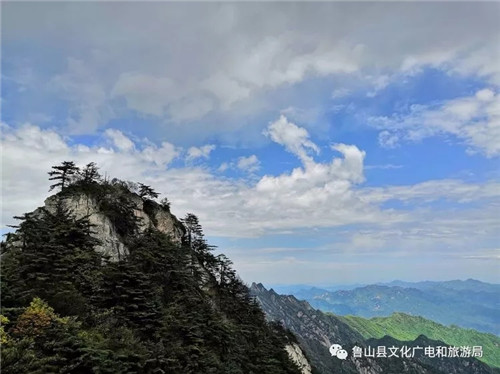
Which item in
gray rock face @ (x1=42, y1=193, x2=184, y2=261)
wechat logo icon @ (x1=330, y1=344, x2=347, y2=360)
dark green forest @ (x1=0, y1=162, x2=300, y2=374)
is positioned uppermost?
gray rock face @ (x1=42, y1=193, x2=184, y2=261)

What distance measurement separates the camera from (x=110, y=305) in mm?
28047

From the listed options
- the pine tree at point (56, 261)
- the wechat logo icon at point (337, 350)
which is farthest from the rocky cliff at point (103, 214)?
the wechat logo icon at point (337, 350)

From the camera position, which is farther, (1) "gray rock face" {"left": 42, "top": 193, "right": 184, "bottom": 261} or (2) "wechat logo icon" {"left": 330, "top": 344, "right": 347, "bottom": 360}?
(2) "wechat logo icon" {"left": 330, "top": 344, "right": 347, "bottom": 360}

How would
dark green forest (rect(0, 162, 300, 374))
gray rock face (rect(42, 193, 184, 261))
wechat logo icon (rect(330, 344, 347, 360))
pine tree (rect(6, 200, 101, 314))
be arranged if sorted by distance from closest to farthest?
dark green forest (rect(0, 162, 300, 374)), pine tree (rect(6, 200, 101, 314)), gray rock face (rect(42, 193, 184, 261)), wechat logo icon (rect(330, 344, 347, 360))

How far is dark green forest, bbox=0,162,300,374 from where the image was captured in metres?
17.3

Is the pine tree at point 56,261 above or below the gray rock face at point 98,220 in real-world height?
below

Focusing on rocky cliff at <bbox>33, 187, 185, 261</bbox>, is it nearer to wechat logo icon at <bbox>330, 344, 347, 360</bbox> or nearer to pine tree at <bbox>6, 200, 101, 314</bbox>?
pine tree at <bbox>6, 200, 101, 314</bbox>

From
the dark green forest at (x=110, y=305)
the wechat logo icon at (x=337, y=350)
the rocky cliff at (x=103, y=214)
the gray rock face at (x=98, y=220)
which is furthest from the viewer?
the wechat logo icon at (x=337, y=350)

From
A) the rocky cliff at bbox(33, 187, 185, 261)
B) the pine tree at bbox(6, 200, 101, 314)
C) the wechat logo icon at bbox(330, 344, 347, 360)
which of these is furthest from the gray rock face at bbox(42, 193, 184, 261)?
the wechat logo icon at bbox(330, 344, 347, 360)

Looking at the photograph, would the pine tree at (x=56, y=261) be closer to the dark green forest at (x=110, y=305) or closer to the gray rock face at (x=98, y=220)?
the dark green forest at (x=110, y=305)

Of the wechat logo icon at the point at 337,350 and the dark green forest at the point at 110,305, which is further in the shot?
the wechat logo icon at the point at 337,350

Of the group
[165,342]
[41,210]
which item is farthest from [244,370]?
[41,210]

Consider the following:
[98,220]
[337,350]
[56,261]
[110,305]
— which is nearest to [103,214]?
[98,220]

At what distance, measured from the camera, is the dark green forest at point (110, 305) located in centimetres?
1734
